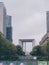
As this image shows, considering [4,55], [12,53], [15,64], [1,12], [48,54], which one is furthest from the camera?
[1,12]

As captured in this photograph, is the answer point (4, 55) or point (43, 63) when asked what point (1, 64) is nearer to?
point (43, 63)

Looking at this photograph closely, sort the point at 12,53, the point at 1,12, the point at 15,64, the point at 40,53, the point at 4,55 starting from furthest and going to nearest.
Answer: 1. the point at 1,12
2. the point at 40,53
3. the point at 12,53
4. the point at 4,55
5. the point at 15,64

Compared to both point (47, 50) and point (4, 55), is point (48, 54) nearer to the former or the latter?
point (47, 50)

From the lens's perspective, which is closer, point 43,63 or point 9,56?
point 43,63

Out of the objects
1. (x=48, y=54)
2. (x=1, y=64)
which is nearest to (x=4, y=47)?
(x=48, y=54)

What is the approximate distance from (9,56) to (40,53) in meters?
32.0

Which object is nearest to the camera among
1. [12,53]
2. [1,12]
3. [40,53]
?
[12,53]

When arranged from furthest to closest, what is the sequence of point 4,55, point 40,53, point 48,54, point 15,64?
point 40,53
point 48,54
point 4,55
point 15,64

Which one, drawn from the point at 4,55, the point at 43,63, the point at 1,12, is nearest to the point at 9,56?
the point at 4,55

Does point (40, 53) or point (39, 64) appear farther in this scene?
point (40, 53)

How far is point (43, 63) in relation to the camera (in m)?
41.2

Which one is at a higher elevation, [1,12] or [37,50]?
[1,12]

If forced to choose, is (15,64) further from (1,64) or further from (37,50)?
(37,50)

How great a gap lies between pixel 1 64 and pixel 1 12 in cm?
15489
